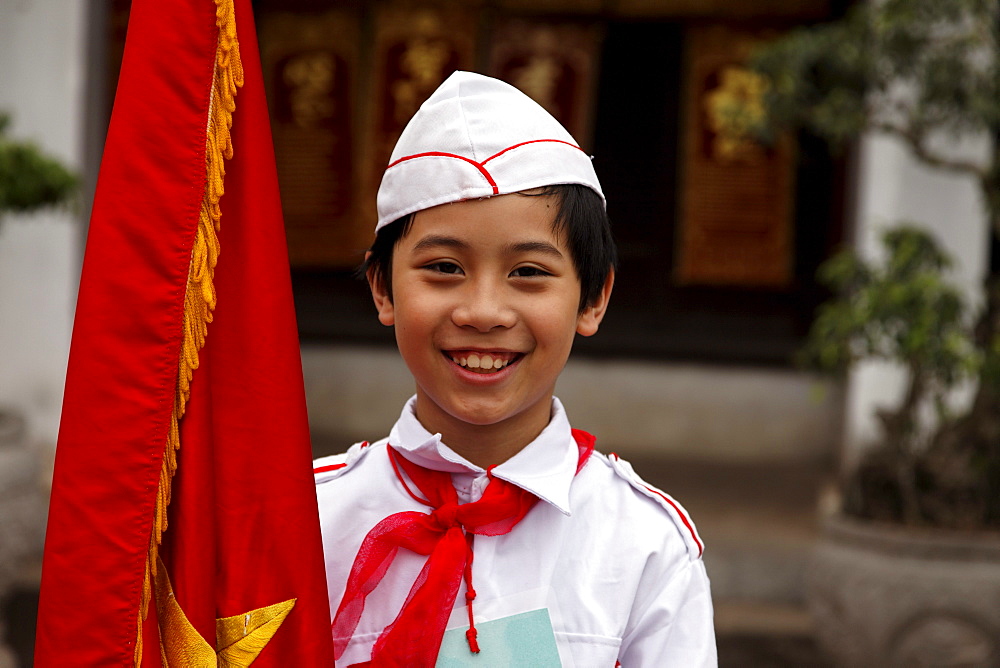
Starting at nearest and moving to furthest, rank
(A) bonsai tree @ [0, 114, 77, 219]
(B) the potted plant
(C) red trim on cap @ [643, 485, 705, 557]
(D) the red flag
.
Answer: (D) the red flag → (C) red trim on cap @ [643, 485, 705, 557] → (B) the potted plant → (A) bonsai tree @ [0, 114, 77, 219]

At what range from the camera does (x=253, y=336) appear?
1.23 m

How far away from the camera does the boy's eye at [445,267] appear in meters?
1.31

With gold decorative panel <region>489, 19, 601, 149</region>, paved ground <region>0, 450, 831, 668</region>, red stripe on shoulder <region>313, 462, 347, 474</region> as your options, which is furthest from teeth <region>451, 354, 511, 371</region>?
gold decorative panel <region>489, 19, 601, 149</region>

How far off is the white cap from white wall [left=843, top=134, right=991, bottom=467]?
401cm

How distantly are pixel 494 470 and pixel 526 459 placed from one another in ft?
0.14

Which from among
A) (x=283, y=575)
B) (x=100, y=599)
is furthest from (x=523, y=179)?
(x=100, y=599)

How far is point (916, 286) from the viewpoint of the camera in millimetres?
3428

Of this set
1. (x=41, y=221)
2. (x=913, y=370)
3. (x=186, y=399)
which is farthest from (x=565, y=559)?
(x=41, y=221)

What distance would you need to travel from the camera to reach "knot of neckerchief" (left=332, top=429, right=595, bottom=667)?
4.25ft

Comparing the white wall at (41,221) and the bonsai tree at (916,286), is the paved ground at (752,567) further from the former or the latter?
the white wall at (41,221)

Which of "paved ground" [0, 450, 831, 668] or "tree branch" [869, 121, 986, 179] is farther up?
"tree branch" [869, 121, 986, 179]

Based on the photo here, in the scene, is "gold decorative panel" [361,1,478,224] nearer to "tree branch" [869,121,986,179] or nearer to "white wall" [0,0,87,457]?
"white wall" [0,0,87,457]

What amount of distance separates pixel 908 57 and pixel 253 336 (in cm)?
303

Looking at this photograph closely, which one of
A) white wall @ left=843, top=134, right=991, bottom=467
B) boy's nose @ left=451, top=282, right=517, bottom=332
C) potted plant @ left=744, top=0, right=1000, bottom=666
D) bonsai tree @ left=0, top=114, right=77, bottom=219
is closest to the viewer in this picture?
boy's nose @ left=451, top=282, right=517, bottom=332
